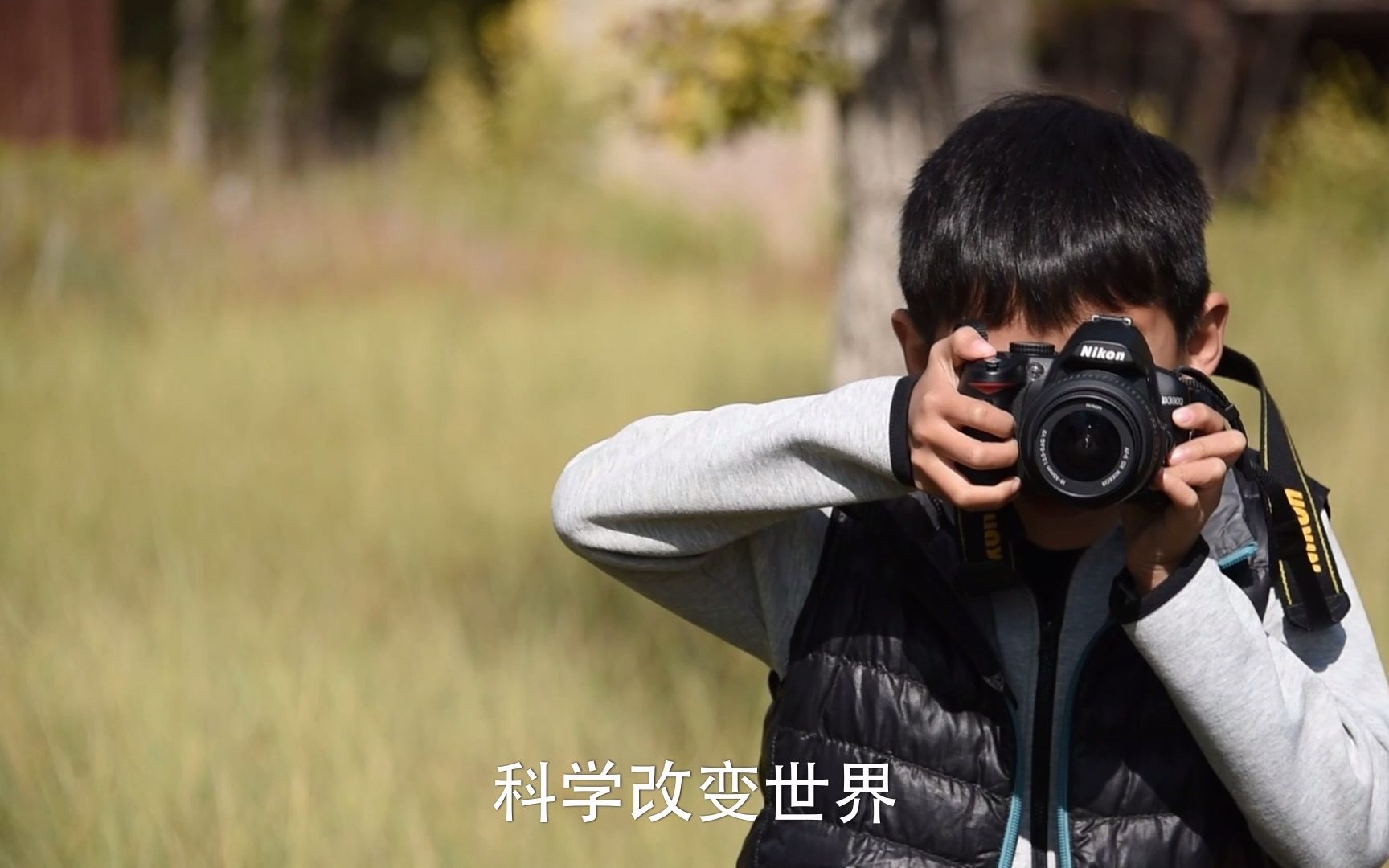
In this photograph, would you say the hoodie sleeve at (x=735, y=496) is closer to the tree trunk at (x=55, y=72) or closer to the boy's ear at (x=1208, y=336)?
the boy's ear at (x=1208, y=336)

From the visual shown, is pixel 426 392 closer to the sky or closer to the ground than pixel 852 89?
closer to the ground

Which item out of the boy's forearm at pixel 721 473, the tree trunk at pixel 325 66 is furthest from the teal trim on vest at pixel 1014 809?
the tree trunk at pixel 325 66

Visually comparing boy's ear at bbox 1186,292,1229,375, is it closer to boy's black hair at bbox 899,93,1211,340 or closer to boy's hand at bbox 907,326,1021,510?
boy's black hair at bbox 899,93,1211,340

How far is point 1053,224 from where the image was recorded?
1304mm

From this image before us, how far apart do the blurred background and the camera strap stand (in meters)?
0.42

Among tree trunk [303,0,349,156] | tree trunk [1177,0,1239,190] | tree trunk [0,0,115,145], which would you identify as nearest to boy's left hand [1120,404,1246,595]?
tree trunk [0,0,115,145]

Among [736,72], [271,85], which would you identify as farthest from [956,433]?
[271,85]

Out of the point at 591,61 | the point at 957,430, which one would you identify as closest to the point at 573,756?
the point at 957,430

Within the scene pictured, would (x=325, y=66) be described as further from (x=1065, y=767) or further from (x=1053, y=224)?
(x=1065, y=767)

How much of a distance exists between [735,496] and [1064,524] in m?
0.28

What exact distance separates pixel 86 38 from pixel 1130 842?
905 cm

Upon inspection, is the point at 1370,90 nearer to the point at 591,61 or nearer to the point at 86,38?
the point at 591,61

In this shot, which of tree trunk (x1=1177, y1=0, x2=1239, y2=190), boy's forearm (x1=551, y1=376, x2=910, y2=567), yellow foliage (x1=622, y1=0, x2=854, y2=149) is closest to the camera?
boy's forearm (x1=551, y1=376, x2=910, y2=567)

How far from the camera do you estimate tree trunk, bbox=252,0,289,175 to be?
49.2ft
